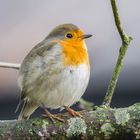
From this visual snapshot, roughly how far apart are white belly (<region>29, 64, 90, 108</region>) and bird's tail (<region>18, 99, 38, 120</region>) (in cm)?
13

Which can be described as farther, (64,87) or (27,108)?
(27,108)

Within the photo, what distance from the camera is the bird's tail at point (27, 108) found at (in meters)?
4.75

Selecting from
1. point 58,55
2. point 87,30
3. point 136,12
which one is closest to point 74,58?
point 58,55

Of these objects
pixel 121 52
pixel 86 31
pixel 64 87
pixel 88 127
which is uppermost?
pixel 121 52

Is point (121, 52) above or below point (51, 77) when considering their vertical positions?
above

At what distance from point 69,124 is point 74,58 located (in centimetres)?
110

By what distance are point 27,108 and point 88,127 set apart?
1.24 metres

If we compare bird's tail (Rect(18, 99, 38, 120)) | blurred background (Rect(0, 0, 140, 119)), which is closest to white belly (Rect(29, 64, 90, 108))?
bird's tail (Rect(18, 99, 38, 120))

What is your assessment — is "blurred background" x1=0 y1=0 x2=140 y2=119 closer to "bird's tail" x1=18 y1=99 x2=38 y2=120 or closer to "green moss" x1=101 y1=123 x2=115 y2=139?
"bird's tail" x1=18 y1=99 x2=38 y2=120

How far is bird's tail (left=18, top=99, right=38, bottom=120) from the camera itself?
4.75m

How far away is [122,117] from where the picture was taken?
356cm

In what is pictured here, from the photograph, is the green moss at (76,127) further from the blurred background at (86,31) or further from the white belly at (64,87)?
the blurred background at (86,31)

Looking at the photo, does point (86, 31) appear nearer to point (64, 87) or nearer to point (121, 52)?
point (64, 87)

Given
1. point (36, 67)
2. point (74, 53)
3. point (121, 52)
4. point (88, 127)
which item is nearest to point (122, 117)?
point (88, 127)
